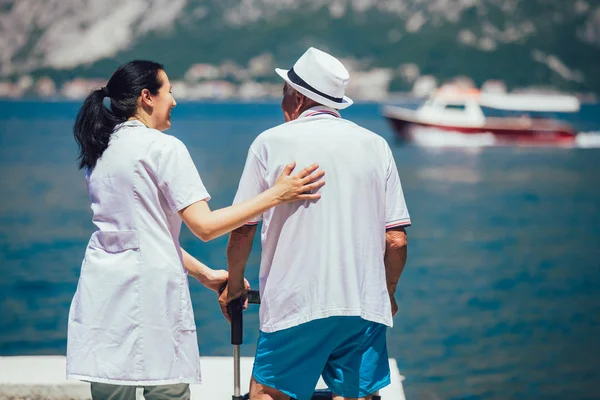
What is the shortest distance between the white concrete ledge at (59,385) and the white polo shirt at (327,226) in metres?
1.71

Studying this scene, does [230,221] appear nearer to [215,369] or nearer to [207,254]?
[215,369]

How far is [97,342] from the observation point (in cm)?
325

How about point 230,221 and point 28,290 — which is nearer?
point 230,221

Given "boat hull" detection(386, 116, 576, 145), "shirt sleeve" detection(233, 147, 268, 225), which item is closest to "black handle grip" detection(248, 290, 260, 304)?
"shirt sleeve" detection(233, 147, 268, 225)

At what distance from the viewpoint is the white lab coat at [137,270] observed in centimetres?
319

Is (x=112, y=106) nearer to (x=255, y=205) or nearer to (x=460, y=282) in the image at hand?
(x=255, y=205)

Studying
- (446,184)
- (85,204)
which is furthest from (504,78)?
(85,204)

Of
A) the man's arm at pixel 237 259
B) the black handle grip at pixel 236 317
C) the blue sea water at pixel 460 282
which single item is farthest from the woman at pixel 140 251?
the blue sea water at pixel 460 282

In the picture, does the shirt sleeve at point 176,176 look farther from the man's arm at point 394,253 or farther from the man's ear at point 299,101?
the man's arm at point 394,253

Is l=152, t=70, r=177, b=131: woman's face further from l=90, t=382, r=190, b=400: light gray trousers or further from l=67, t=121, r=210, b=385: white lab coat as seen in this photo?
l=90, t=382, r=190, b=400: light gray trousers

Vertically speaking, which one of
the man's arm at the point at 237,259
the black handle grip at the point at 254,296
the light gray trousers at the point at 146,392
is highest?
the man's arm at the point at 237,259

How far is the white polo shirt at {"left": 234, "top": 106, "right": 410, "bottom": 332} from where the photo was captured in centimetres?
325

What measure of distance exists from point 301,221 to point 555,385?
7.46 meters

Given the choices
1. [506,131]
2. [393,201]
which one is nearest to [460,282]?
[393,201]
